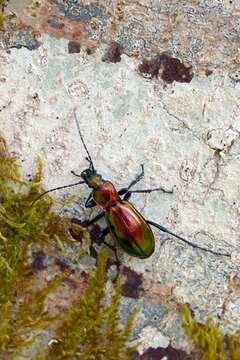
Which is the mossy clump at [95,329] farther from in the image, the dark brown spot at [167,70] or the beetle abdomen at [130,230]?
the dark brown spot at [167,70]

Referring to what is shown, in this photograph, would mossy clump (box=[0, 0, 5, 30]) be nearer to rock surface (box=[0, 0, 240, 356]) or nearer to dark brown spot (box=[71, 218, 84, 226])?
rock surface (box=[0, 0, 240, 356])

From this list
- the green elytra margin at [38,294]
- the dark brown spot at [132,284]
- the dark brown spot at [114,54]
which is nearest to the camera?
the green elytra margin at [38,294]

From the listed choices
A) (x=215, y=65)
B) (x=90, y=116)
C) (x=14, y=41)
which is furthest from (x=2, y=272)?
(x=215, y=65)

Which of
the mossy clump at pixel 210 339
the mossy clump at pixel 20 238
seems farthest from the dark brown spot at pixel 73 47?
the mossy clump at pixel 210 339

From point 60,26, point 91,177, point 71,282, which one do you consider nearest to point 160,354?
point 71,282

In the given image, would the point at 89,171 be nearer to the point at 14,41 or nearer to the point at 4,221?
the point at 4,221

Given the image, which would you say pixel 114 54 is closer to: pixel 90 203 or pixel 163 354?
pixel 90 203

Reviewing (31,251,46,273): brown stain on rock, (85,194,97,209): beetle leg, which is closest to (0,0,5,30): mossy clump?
(85,194,97,209): beetle leg
